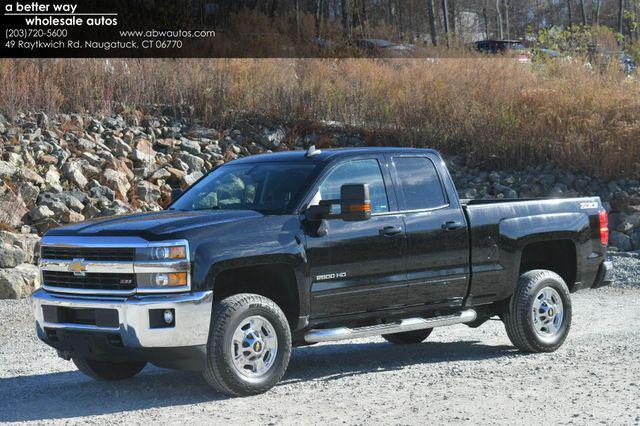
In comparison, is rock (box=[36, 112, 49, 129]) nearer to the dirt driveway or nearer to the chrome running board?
the dirt driveway

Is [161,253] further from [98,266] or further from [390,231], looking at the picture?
[390,231]

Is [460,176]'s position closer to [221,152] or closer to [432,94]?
[432,94]

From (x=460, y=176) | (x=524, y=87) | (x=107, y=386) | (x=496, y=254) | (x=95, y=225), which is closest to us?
(x=95, y=225)

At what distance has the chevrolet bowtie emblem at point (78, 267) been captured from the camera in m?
7.73

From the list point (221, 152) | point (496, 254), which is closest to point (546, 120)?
point (221, 152)

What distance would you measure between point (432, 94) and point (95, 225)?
17.7m

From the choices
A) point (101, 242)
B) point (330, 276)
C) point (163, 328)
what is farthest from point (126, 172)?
point (163, 328)

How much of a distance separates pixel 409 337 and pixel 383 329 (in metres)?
2.20

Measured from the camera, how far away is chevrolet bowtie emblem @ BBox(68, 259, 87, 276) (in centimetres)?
773

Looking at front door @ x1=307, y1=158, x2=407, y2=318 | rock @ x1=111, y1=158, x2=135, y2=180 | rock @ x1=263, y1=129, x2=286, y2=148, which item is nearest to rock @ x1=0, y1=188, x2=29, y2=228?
rock @ x1=111, y1=158, x2=135, y2=180

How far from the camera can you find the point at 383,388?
26.3 feet

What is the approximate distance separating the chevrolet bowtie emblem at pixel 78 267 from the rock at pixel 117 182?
1122 cm

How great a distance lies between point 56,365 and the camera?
31.8 ft

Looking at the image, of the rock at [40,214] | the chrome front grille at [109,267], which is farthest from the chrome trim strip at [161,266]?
the rock at [40,214]
